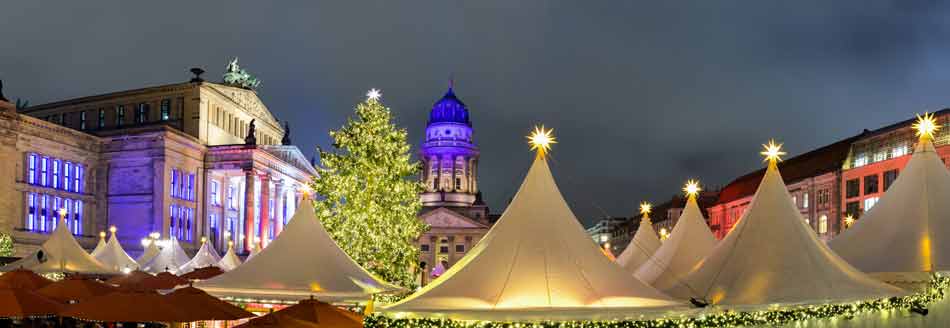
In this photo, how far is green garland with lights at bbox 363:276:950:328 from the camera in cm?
1353

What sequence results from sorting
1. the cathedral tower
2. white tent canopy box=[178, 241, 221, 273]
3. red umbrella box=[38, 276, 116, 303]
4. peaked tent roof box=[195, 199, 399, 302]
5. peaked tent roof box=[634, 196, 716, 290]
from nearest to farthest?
peaked tent roof box=[195, 199, 399, 302]
red umbrella box=[38, 276, 116, 303]
peaked tent roof box=[634, 196, 716, 290]
white tent canopy box=[178, 241, 221, 273]
the cathedral tower

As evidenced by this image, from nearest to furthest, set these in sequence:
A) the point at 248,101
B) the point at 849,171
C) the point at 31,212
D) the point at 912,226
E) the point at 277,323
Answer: the point at 277,323, the point at 912,226, the point at 31,212, the point at 849,171, the point at 248,101

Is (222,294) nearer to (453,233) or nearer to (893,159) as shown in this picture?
(893,159)

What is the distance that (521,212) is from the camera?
15562 mm

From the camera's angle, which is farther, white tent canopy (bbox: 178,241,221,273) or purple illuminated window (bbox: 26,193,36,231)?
purple illuminated window (bbox: 26,193,36,231)

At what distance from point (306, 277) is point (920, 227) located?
1440 centimetres

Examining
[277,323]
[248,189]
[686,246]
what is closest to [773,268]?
[277,323]

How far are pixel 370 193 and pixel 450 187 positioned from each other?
342ft

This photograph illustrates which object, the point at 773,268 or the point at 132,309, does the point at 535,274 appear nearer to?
the point at 773,268

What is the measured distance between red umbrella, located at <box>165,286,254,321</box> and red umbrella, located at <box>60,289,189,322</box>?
0.48ft

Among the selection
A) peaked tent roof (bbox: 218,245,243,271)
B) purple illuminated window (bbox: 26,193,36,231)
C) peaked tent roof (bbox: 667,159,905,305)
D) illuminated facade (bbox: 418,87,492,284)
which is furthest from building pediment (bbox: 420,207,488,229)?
peaked tent roof (bbox: 667,159,905,305)

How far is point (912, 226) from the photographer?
19.1 m

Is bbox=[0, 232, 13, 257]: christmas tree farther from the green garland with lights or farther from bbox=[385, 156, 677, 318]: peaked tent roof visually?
the green garland with lights

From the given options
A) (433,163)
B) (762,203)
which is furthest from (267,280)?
(433,163)
